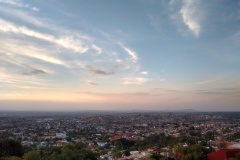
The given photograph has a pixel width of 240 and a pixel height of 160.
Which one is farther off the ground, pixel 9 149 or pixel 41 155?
pixel 9 149

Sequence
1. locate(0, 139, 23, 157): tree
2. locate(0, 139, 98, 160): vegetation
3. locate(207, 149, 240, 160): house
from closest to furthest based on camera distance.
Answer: locate(0, 139, 98, 160): vegetation → locate(207, 149, 240, 160): house → locate(0, 139, 23, 157): tree

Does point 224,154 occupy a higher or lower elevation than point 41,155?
higher

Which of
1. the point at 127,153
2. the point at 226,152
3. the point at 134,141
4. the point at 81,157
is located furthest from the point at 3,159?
the point at 134,141

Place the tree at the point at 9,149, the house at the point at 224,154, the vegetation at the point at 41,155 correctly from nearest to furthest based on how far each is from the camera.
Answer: the vegetation at the point at 41,155 < the house at the point at 224,154 < the tree at the point at 9,149

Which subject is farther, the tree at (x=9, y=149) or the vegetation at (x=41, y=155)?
the tree at (x=9, y=149)

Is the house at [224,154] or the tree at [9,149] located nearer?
the house at [224,154]

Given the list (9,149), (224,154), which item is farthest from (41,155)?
(224,154)

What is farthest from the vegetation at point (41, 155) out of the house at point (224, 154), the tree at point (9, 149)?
the house at point (224, 154)

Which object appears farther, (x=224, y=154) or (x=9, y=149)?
(x=9, y=149)

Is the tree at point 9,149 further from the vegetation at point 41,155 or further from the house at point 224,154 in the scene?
the house at point 224,154

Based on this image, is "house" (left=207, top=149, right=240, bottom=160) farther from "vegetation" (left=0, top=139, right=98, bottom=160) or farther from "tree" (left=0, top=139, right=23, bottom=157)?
"tree" (left=0, top=139, right=23, bottom=157)

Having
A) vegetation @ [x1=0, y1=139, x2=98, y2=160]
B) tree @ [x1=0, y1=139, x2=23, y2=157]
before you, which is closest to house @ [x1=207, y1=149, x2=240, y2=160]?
vegetation @ [x1=0, y1=139, x2=98, y2=160]

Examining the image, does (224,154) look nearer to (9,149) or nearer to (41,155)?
(41,155)

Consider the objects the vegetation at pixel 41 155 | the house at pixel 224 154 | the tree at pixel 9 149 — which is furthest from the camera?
the tree at pixel 9 149
